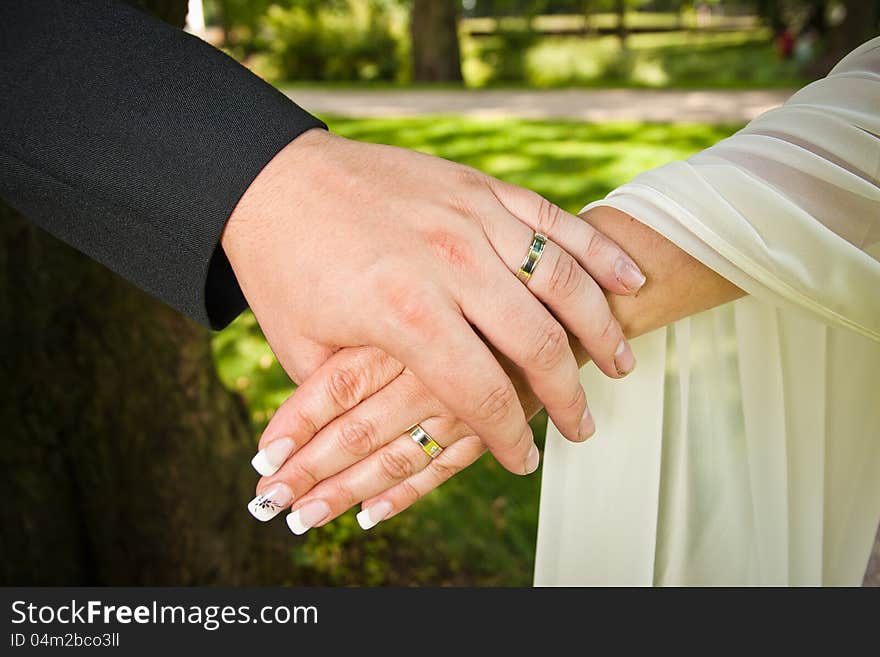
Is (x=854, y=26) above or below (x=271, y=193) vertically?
below

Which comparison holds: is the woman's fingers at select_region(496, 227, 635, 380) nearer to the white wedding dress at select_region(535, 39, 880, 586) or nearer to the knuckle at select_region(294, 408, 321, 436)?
the white wedding dress at select_region(535, 39, 880, 586)

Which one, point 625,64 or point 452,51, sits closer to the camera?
point 452,51

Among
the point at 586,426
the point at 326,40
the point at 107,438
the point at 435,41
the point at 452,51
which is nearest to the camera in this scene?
the point at 586,426

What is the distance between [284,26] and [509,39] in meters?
4.82

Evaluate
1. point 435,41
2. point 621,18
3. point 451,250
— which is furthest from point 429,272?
point 621,18

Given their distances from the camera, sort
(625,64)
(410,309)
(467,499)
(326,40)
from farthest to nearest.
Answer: (326,40)
(625,64)
(467,499)
(410,309)

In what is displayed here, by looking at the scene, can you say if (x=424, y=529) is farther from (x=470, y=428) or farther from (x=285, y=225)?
(x=285, y=225)

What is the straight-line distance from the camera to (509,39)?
17.5 m

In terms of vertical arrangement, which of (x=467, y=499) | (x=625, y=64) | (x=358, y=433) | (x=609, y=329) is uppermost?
(x=609, y=329)

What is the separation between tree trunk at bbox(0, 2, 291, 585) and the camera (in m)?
1.88

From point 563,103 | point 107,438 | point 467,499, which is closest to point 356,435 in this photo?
point 107,438

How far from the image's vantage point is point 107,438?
6.79ft

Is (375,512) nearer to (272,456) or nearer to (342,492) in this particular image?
(342,492)

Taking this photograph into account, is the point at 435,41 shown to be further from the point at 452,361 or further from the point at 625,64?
the point at 452,361
